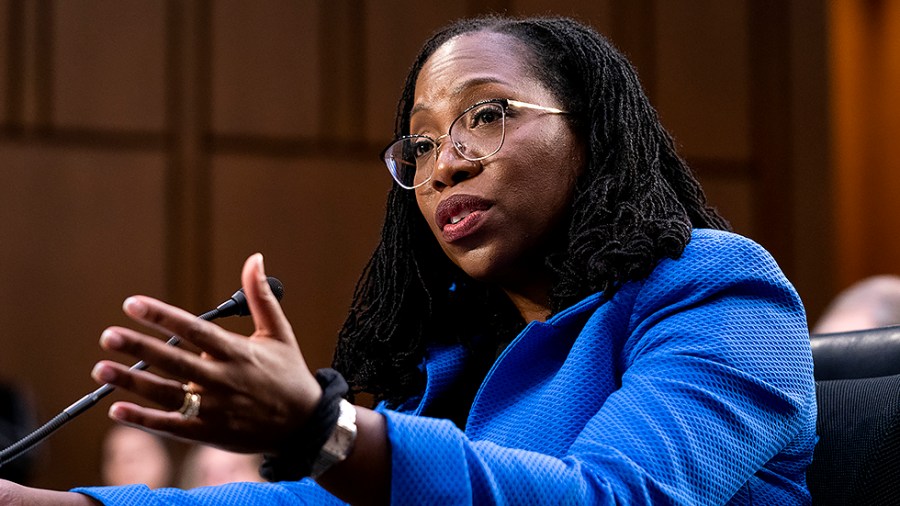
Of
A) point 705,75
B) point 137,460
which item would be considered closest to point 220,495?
point 137,460

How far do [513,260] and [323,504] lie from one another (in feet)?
1.49

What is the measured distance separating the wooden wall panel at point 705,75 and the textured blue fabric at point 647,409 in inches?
175

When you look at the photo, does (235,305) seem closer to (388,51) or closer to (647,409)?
(647,409)

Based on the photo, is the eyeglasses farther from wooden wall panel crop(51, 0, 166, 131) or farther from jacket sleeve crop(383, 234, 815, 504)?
wooden wall panel crop(51, 0, 166, 131)

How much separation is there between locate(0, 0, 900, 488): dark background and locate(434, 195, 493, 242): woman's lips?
3.34 metres

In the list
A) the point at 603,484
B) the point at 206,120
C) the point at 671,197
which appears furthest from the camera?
the point at 206,120

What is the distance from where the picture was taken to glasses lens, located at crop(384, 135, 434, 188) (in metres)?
1.70

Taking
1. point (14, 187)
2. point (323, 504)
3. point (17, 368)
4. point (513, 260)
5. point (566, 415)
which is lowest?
point (17, 368)

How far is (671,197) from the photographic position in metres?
1.55

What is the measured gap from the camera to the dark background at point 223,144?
4.82 metres

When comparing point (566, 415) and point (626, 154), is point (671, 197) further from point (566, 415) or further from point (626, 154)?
point (566, 415)

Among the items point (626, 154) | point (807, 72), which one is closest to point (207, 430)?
point (626, 154)

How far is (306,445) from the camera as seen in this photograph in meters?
0.95

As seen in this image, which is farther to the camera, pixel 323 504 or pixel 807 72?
pixel 807 72
